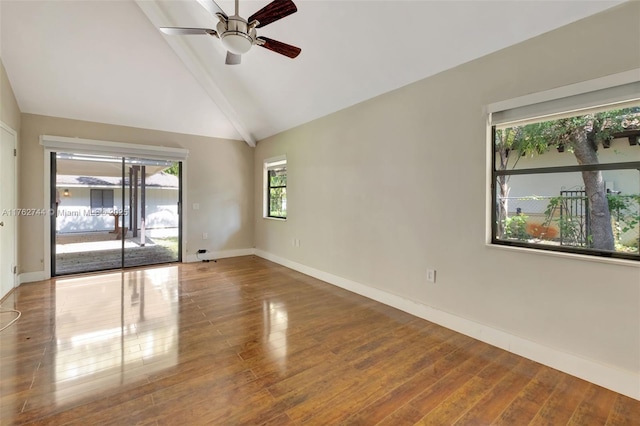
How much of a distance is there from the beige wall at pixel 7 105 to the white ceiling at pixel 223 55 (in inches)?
5.1

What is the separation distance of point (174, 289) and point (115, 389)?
228 cm

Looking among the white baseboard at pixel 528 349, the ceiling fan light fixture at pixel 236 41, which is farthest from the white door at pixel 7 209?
the white baseboard at pixel 528 349

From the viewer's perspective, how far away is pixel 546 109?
2.29m

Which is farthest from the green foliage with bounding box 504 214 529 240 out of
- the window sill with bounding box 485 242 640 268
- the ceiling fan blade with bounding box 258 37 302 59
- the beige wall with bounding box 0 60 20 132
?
the beige wall with bounding box 0 60 20 132

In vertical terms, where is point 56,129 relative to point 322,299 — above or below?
above

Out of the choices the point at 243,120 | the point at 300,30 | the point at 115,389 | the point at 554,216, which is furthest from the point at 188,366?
the point at 243,120

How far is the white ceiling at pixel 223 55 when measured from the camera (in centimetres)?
252

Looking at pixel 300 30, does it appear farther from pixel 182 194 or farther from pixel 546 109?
pixel 182 194

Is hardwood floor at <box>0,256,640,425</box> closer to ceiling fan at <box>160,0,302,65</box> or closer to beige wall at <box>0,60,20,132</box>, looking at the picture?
beige wall at <box>0,60,20,132</box>

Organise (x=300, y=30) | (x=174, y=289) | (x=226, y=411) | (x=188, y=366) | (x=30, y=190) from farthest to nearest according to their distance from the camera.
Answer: (x=30, y=190)
(x=174, y=289)
(x=300, y=30)
(x=188, y=366)
(x=226, y=411)

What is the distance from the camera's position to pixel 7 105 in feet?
12.5

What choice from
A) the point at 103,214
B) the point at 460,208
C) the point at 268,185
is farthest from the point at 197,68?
the point at 460,208

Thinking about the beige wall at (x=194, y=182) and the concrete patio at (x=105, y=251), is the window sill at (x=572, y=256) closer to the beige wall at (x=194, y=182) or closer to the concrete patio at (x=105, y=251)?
the beige wall at (x=194, y=182)

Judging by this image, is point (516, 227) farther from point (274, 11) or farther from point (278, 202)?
point (278, 202)
